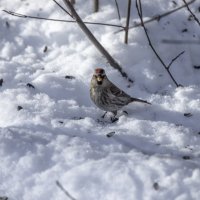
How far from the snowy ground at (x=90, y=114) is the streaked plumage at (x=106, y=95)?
0.14 meters

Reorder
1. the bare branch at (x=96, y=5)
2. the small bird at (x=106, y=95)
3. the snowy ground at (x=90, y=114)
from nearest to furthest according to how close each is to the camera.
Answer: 1. the snowy ground at (x=90, y=114)
2. the small bird at (x=106, y=95)
3. the bare branch at (x=96, y=5)

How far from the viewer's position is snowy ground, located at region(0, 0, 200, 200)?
405 centimetres

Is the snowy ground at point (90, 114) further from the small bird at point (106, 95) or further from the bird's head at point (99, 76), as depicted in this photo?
the bird's head at point (99, 76)

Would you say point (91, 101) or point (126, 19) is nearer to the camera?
point (91, 101)

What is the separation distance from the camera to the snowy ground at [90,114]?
13.3 feet

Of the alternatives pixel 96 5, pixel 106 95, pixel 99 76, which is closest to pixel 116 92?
pixel 106 95

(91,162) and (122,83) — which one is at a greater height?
(122,83)

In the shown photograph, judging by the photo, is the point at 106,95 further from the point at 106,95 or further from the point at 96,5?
the point at 96,5

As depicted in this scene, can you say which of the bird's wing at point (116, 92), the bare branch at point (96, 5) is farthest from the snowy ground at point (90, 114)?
the bird's wing at point (116, 92)

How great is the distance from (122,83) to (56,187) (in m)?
1.90

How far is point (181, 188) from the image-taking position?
3.93 metres

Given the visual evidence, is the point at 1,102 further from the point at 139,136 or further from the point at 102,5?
the point at 102,5

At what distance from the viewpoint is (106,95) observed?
17.0 ft

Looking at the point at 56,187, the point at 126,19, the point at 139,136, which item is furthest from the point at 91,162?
the point at 126,19
